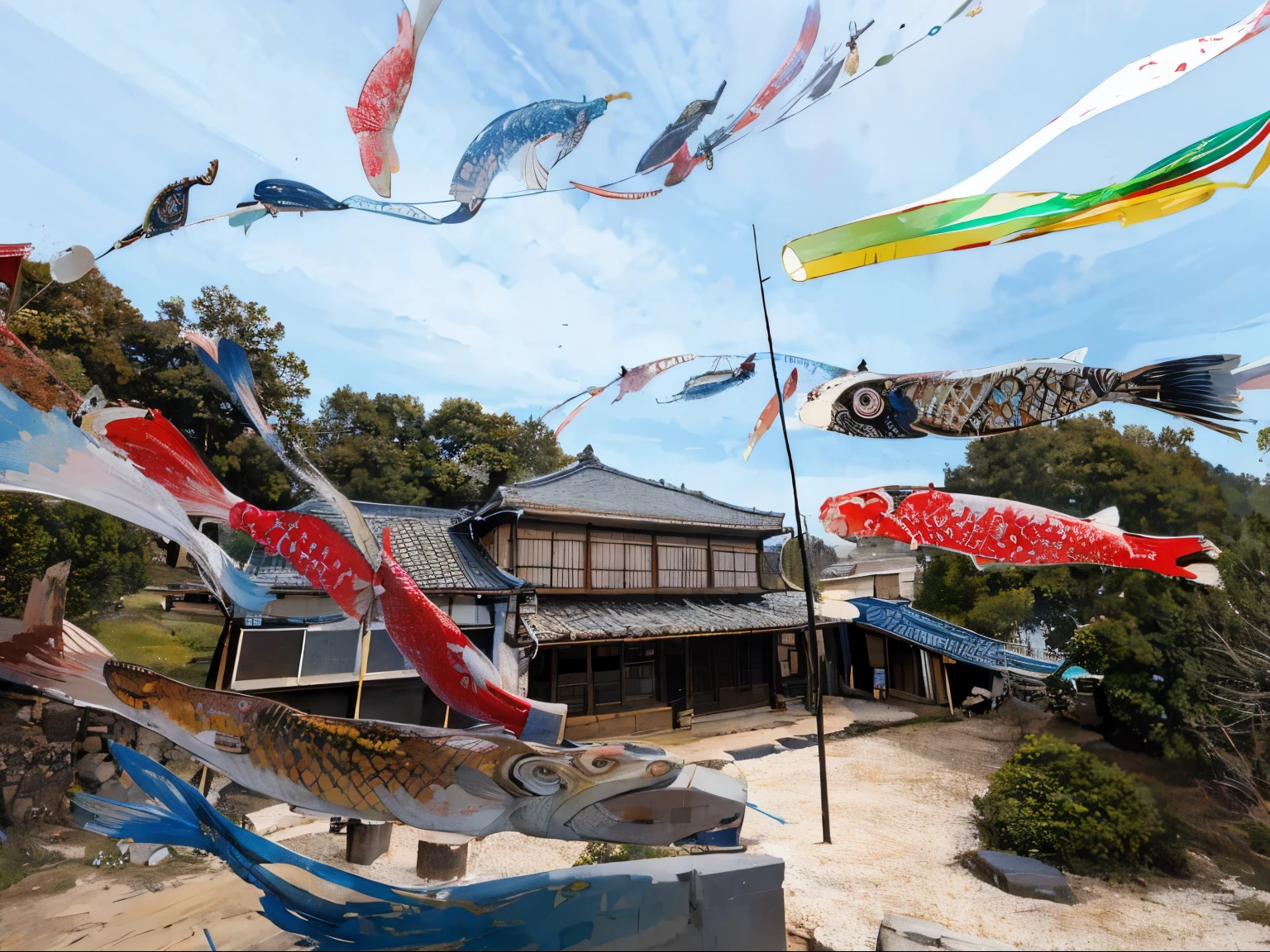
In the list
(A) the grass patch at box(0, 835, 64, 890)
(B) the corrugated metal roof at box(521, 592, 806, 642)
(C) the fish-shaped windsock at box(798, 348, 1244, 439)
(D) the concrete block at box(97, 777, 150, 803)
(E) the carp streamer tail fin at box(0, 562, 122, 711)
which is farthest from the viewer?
(B) the corrugated metal roof at box(521, 592, 806, 642)

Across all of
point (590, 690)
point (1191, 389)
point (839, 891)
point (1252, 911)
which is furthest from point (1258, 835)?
point (590, 690)

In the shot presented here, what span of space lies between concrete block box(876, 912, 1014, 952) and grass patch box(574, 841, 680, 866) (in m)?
1.90

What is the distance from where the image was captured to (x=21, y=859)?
16.1ft

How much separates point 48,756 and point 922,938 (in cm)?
818

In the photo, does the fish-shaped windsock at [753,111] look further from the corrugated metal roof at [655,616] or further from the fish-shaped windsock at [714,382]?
the corrugated metal roof at [655,616]

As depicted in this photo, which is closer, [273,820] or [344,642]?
[344,642]

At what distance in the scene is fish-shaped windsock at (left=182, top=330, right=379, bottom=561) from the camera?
438cm

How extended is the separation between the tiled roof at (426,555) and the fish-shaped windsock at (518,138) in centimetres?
398

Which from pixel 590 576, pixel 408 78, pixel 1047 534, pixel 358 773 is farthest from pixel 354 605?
pixel 1047 534

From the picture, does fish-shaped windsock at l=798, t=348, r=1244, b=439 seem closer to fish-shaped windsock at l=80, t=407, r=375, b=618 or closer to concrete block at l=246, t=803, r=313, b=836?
fish-shaped windsock at l=80, t=407, r=375, b=618

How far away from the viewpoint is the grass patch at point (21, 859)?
4.73 metres

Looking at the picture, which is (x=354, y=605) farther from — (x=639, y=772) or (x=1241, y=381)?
(x=1241, y=381)

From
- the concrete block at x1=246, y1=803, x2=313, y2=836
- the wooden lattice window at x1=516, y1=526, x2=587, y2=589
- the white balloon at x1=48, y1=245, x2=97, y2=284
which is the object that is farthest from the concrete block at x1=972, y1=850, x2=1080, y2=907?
the white balloon at x1=48, y1=245, x2=97, y2=284

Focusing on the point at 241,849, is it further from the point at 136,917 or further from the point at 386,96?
the point at 386,96
